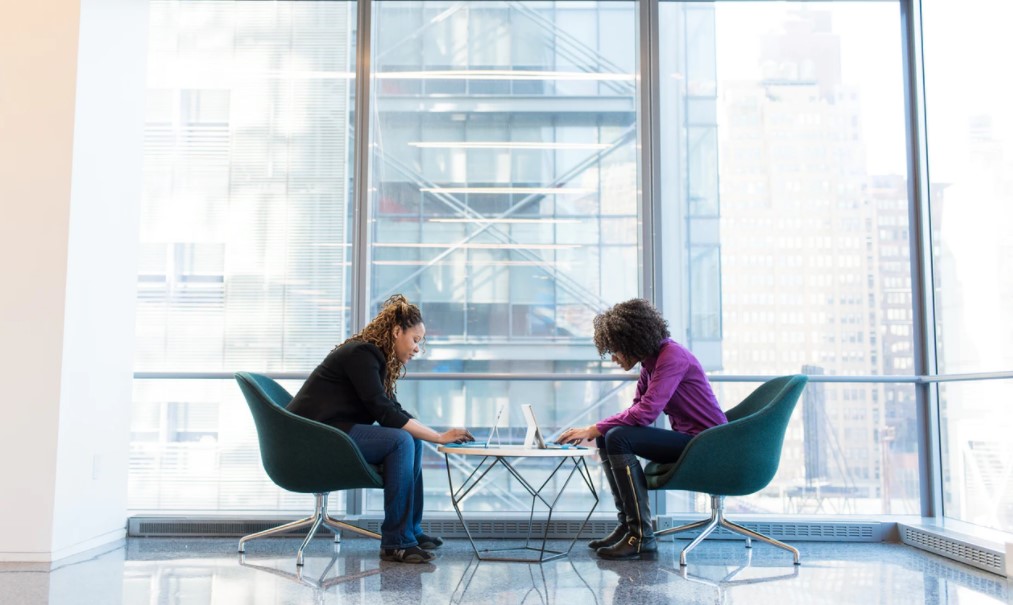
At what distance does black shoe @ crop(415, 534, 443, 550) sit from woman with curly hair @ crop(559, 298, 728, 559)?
68cm

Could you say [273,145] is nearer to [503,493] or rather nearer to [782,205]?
[503,493]

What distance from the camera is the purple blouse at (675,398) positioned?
380 centimetres

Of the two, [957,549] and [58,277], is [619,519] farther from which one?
[58,277]

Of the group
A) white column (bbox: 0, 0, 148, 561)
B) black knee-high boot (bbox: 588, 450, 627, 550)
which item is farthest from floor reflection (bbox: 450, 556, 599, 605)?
white column (bbox: 0, 0, 148, 561)

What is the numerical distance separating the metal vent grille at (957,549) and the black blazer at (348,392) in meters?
2.36

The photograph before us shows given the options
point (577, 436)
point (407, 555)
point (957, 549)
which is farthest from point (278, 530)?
point (957, 549)

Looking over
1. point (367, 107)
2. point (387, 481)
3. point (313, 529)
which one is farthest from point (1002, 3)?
point (313, 529)

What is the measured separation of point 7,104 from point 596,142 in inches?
109

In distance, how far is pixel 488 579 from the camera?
3287mm

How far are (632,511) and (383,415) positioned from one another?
1.11 metres

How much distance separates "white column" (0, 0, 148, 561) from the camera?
3666 millimetres

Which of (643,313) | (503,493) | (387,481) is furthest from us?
(503,493)

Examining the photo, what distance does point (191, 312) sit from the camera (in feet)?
15.3

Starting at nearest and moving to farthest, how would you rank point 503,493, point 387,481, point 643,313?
point 387,481 → point 643,313 → point 503,493
